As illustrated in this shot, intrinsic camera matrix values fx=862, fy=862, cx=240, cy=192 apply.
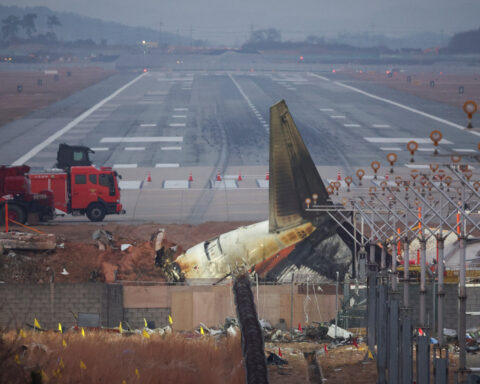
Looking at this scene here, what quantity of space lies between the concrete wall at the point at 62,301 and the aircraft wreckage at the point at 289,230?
16.1 ft

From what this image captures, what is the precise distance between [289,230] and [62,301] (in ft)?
37.2

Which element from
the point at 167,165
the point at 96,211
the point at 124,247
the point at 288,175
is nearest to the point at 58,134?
the point at 167,165

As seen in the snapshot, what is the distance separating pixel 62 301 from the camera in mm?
38750

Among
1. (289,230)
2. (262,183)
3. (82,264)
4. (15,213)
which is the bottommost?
(262,183)

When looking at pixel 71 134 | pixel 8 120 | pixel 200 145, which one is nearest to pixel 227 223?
pixel 200 145

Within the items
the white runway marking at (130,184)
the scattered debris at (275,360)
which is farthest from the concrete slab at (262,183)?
the scattered debris at (275,360)

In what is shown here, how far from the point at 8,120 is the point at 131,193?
200 ft

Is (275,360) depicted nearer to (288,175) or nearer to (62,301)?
(62,301)

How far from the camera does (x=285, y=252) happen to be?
41.9m

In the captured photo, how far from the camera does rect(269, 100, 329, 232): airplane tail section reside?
41656 millimetres

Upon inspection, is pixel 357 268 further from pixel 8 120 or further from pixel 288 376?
pixel 8 120

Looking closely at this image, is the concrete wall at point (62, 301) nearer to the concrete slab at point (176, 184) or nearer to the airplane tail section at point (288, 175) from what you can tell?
the airplane tail section at point (288, 175)

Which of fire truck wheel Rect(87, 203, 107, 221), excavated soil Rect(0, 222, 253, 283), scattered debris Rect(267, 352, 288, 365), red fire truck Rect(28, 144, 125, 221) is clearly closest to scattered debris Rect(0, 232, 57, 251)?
excavated soil Rect(0, 222, 253, 283)

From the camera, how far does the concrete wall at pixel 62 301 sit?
38.6 metres
